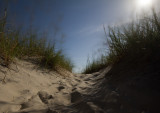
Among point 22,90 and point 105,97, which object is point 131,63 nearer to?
point 105,97

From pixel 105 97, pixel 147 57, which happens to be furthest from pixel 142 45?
pixel 105 97

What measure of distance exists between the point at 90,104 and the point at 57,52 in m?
1.95

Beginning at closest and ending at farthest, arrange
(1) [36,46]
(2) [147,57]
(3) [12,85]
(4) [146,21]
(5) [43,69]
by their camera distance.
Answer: (3) [12,85], (2) [147,57], (4) [146,21], (5) [43,69], (1) [36,46]

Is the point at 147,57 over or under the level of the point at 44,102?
over

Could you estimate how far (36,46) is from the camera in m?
2.67

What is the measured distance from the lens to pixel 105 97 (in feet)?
3.34

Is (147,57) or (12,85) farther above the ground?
(147,57)

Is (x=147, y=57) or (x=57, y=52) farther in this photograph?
(x=57, y=52)

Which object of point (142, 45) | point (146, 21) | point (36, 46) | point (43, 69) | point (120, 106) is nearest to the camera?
point (120, 106)

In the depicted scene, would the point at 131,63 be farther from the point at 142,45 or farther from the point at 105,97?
the point at 105,97

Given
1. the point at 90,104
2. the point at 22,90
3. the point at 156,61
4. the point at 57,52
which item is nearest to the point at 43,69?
the point at 57,52

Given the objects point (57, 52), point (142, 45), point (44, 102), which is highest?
point (57, 52)

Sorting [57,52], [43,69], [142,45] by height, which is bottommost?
[43,69]

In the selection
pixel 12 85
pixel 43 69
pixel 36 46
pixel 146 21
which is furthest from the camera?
pixel 36 46
